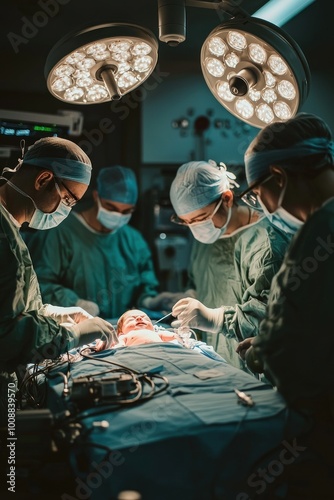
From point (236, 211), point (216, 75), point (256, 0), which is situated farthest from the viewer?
point (256, 0)

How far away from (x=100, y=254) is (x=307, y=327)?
105 inches

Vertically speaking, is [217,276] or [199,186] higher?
[199,186]

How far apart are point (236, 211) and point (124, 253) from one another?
1383mm

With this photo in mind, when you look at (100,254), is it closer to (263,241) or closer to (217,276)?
(217,276)

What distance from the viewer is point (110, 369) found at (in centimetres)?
213

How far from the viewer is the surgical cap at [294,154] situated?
180cm

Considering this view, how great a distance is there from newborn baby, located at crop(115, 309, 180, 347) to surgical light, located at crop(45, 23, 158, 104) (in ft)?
4.01

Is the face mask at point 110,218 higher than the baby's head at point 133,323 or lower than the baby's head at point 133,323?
higher

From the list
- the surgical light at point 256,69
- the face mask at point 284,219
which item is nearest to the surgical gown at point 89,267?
the surgical light at point 256,69

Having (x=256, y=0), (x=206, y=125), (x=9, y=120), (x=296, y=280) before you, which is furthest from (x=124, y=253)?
(x=296, y=280)

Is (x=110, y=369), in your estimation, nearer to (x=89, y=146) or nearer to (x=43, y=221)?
(x=43, y=221)

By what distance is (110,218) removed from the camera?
408cm

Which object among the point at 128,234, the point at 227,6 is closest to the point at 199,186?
the point at 227,6

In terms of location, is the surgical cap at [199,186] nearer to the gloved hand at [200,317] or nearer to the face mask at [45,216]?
the gloved hand at [200,317]
